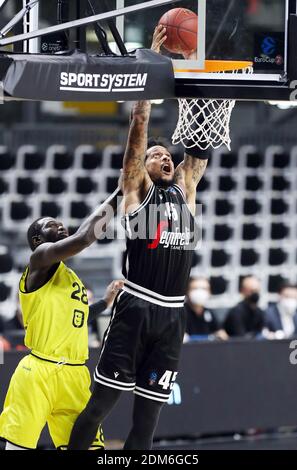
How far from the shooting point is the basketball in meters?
7.85

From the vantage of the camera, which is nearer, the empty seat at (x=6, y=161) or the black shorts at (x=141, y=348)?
the black shorts at (x=141, y=348)

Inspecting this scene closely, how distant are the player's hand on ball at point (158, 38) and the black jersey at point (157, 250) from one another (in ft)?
2.97

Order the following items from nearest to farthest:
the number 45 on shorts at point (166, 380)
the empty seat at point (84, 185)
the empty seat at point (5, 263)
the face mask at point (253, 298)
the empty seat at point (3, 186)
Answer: the number 45 on shorts at point (166, 380)
the face mask at point (253, 298)
the empty seat at point (5, 263)
the empty seat at point (3, 186)
the empty seat at point (84, 185)

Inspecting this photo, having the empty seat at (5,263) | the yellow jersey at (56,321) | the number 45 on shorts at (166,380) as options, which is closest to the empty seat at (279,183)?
the empty seat at (5,263)

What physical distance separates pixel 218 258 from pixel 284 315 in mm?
2554

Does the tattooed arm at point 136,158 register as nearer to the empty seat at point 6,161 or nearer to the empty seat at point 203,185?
the empty seat at point 6,161

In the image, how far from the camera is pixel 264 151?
15.8 m

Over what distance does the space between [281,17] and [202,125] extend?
89 centimetres

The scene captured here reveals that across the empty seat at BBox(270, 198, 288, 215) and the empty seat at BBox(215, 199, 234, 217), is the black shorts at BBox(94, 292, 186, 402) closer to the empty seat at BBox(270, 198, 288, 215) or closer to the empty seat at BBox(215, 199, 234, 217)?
the empty seat at BBox(215, 199, 234, 217)

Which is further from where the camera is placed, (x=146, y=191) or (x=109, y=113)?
(x=109, y=113)

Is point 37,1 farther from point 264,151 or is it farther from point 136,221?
point 264,151

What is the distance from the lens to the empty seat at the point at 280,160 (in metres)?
15.6

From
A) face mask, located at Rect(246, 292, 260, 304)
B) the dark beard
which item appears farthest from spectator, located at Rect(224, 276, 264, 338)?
the dark beard

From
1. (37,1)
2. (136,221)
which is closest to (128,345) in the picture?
(136,221)
